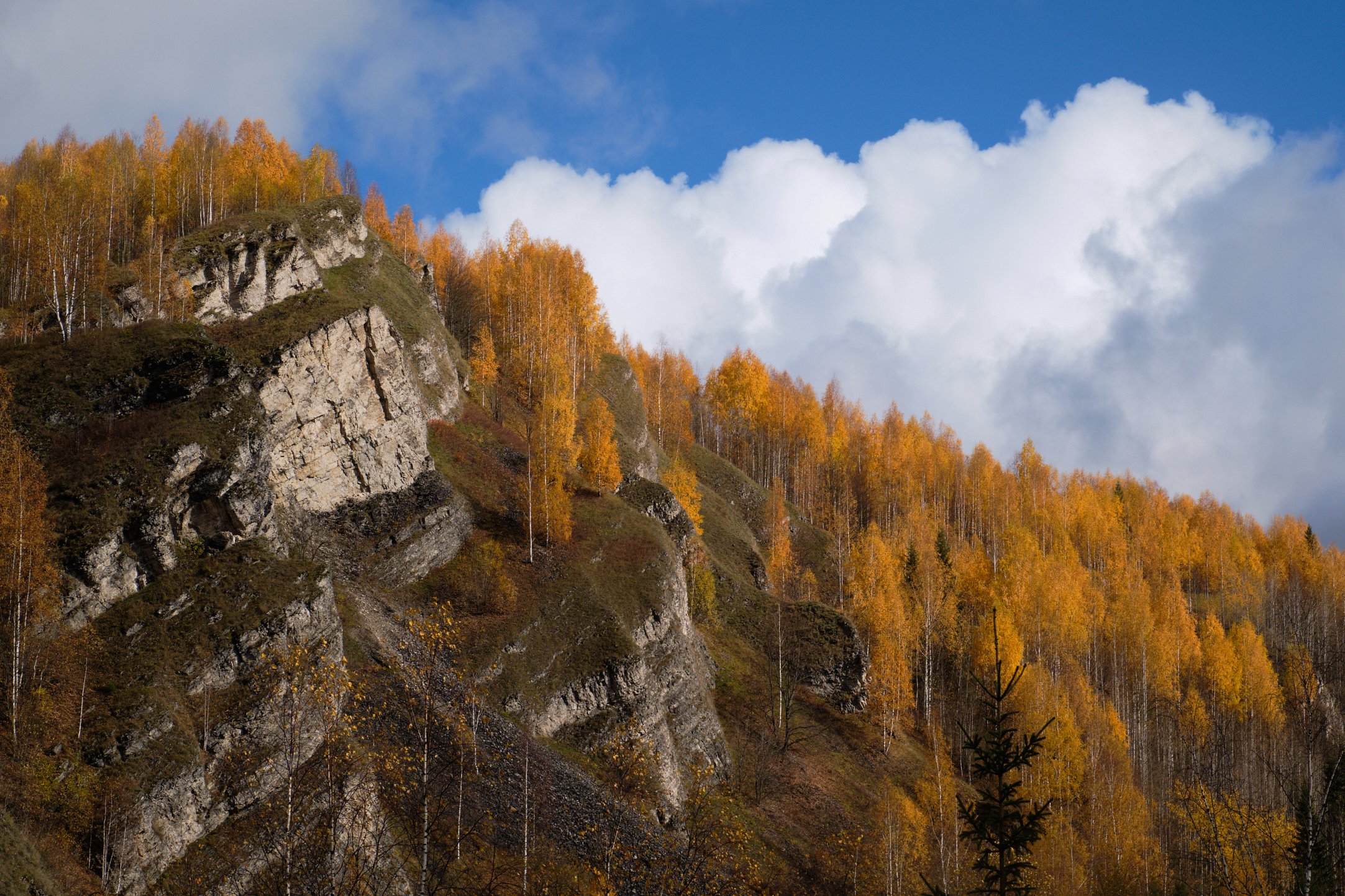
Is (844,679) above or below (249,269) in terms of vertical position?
below

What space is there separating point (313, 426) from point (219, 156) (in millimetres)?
39608

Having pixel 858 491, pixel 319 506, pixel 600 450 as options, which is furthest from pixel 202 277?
pixel 858 491

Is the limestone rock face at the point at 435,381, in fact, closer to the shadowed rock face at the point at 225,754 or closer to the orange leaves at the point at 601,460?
the orange leaves at the point at 601,460

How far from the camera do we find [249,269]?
54875mm

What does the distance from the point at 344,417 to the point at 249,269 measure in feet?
44.4

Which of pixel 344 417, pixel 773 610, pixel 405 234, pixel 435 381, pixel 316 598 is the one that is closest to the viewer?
pixel 316 598

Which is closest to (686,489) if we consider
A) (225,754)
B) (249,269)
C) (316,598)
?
(249,269)

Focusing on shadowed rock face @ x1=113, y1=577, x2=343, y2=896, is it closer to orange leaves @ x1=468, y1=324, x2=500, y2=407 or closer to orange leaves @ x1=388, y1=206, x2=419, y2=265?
orange leaves @ x1=468, y1=324, x2=500, y2=407

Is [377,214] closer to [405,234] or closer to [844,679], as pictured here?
[405,234]

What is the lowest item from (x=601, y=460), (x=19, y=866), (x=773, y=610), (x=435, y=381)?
(x=19, y=866)

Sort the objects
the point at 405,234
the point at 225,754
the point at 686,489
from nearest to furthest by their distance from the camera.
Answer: the point at 225,754
the point at 686,489
the point at 405,234

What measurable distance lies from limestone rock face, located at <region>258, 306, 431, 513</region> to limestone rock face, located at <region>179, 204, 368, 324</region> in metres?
7.72

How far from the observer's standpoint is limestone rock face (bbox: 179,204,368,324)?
52562 millimetres

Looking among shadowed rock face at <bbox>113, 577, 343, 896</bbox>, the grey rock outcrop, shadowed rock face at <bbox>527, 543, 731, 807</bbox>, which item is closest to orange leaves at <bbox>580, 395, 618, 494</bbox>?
shadowed rock face at <bbox>527, 543, 731, 807</bbox>
